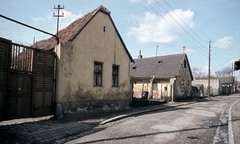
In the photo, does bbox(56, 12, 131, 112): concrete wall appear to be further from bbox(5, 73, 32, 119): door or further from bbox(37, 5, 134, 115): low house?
bbox(5, 73, 32, 119): door

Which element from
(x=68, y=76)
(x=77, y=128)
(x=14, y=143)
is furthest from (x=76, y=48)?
(x=14, y=143)

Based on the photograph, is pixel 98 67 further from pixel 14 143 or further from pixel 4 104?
pixel 14 143

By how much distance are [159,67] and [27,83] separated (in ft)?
84.5

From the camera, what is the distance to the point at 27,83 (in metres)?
8.66

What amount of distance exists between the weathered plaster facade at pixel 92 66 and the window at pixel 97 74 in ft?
0.77

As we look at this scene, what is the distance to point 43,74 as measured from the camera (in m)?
9.41

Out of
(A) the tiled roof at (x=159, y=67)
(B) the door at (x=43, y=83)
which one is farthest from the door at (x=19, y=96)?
(A) the tiled roof at (x=159, y=67)

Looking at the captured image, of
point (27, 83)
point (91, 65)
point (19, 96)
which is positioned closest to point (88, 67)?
point (91, 65)

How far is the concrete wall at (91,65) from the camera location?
10.4m

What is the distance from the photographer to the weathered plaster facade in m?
10.4

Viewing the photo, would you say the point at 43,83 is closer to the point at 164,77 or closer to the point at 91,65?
the point at 91,65

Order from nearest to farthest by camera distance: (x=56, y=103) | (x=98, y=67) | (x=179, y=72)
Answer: (x=56, y=103) → (x=98, y=67) → (x=179, y=72)

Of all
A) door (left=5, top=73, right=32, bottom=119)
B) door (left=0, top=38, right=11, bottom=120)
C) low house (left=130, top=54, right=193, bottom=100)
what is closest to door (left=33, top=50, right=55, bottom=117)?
door (left=5, top=73, right=32, bottom=119)

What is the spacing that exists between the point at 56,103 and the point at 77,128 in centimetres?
263
